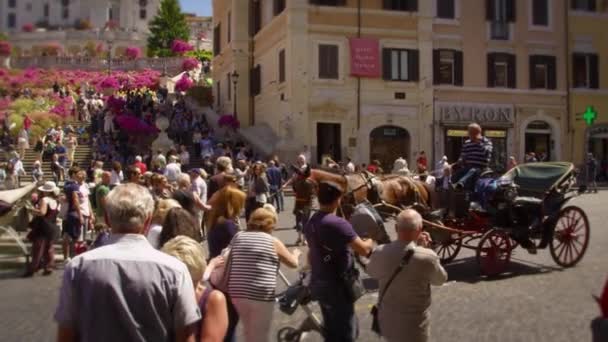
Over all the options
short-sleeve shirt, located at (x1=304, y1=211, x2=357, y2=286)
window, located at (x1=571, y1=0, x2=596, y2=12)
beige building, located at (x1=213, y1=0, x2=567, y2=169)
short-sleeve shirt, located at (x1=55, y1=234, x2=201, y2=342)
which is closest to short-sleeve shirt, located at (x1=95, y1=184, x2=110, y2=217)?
short-sleeve shirt, located at (x1=304, y1=211, x2=357, y2=286)

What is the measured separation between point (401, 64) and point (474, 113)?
4170mm

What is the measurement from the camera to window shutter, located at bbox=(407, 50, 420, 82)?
32531mm

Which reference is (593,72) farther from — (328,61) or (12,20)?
(12,20)

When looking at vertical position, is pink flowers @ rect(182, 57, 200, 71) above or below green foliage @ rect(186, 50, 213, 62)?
below

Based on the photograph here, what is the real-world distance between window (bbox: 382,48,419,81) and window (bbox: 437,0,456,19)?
2468 millimetres

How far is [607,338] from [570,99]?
34.3 metres

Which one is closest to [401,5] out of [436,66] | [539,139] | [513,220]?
[436,66]

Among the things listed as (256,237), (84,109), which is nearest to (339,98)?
(84,109)

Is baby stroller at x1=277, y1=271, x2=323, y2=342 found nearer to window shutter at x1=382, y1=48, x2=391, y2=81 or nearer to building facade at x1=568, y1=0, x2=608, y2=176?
window shutter at x1=382, y1=48, x2=391, y2=81

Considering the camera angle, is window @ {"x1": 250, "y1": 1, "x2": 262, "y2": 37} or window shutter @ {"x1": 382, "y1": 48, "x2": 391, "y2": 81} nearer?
window shutter @ {"x1": 382, "y1": 48, "x2": 391, "y2": 81}

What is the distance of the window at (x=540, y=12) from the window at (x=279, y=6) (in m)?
12.0

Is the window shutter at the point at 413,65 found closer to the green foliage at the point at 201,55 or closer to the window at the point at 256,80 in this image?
the window at the point at 256,80

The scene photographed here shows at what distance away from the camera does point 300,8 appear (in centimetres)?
3114

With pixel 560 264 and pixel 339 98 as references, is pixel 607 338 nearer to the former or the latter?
pixel 560 264
